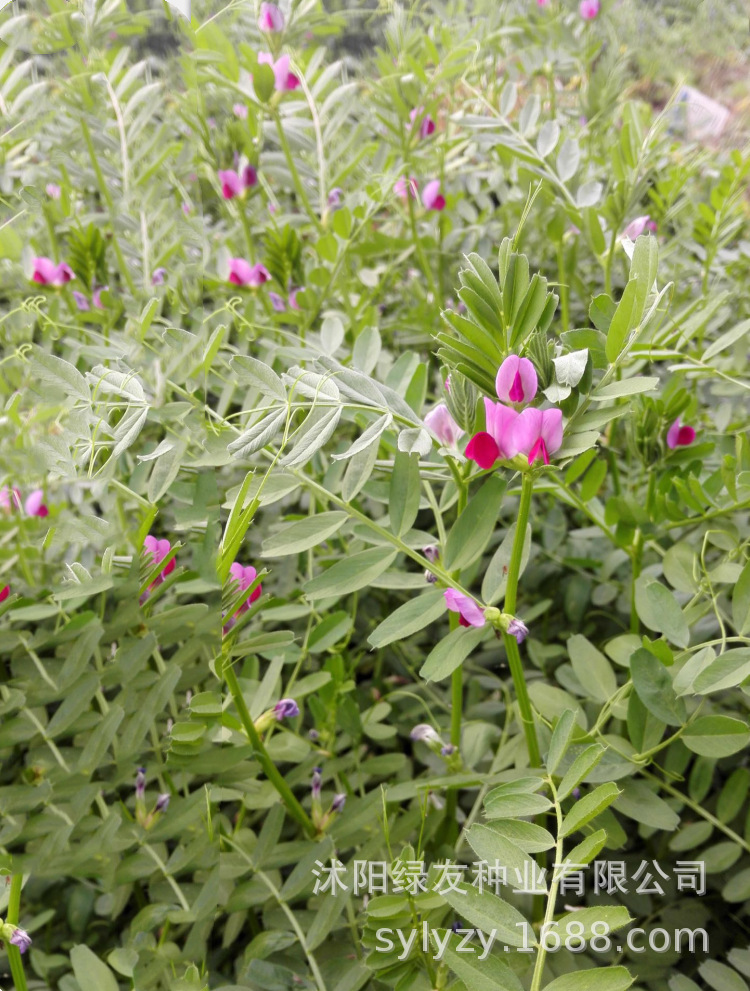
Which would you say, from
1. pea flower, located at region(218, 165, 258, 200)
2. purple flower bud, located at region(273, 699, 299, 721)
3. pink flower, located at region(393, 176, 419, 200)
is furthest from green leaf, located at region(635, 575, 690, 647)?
pea flower, located at region(218, 165, 258, 200)

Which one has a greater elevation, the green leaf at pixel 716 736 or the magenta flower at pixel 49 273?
the green leaf at pixel 716 736

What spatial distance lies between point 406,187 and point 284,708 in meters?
0.60

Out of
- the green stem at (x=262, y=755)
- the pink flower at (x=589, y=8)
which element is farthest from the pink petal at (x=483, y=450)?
the pink flower at (x=589, y=8)

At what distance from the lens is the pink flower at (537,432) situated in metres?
0.43

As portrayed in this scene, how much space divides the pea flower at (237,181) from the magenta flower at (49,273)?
0.20 metres

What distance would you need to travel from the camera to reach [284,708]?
0.61 meters

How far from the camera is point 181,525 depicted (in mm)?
571

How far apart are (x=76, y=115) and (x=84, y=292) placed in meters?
0.19

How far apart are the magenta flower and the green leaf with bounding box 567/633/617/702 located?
2.25ft

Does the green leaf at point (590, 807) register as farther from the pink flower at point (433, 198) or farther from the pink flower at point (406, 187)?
the pink flower at point (433, 198)

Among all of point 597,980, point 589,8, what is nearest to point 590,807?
point 597,980

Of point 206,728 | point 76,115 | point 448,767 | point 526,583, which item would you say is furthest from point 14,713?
point 76,115

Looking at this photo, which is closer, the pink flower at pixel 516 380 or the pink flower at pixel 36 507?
the pink flower at pixel 516 380

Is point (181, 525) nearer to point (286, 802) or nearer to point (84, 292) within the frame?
point (286, 802)
